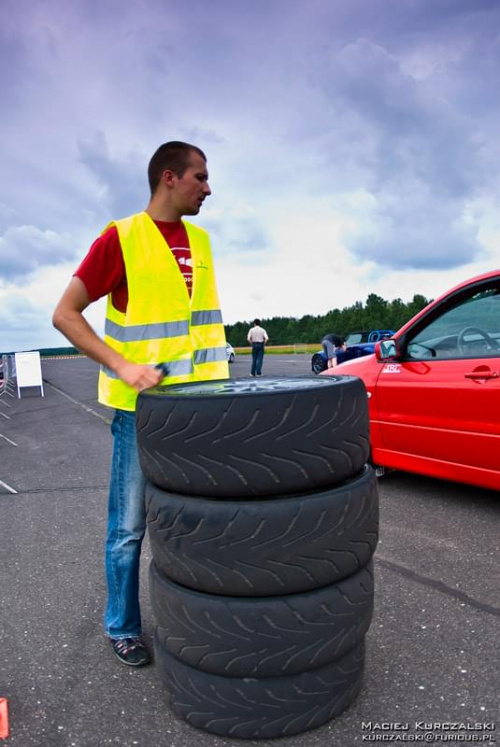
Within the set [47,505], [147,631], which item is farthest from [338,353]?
[147,631]

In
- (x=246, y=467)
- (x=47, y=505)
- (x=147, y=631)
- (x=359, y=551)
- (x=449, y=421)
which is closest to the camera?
(x=246, y=467)

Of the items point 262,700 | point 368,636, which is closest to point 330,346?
point 368,636

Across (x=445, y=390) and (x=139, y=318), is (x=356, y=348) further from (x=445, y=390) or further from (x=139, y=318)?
(x=139, y=318)

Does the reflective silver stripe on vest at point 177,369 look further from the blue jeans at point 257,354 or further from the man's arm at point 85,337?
the blue jeans at point 257,354

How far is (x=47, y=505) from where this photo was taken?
5.54 metres

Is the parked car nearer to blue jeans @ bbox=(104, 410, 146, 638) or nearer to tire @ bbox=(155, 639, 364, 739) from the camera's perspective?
blue jeans @ bbox=(104, 410, 146, 638)

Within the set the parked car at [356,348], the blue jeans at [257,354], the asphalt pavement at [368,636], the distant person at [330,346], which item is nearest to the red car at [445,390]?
the asphalt pavement at [368,636]

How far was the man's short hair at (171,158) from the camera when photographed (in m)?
2.65

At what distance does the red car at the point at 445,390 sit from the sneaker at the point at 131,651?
2800 mm

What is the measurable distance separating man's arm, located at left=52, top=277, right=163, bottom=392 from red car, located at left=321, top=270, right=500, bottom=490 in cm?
283

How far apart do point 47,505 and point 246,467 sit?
13.2ft

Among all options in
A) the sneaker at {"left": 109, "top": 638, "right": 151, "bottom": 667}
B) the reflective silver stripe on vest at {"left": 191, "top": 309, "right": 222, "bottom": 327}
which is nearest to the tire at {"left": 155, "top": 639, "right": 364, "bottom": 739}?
the sneaker at {"left": 109, "top": 638, "right": 151, "bottom": 667}

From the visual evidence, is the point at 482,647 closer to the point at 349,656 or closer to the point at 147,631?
the point at 349,656

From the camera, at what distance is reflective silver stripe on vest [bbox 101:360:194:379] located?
2.62m
